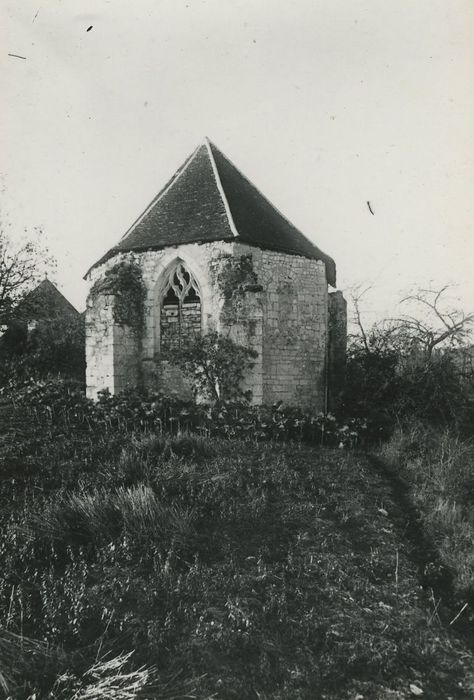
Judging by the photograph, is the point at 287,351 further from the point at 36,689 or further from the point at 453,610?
the point at 36,689

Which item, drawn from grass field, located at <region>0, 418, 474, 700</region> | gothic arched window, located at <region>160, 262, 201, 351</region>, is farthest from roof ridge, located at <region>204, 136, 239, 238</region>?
grass field, located at <region>0, 418, 474, 700</region>

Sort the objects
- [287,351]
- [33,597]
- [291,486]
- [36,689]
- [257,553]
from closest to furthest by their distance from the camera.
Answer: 1. [36,689]
2. [33,597]
3. [257,553]
4. [291,486]
5. [287,351]

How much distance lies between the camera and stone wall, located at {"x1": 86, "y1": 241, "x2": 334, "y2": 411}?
433 inches

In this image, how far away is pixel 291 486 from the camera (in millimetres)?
6457

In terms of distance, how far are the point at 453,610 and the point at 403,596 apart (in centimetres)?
44

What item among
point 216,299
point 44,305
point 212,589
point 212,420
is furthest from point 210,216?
point 44,305

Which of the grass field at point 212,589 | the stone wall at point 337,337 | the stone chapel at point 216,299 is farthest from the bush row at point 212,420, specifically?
the stone wall at point 337,337

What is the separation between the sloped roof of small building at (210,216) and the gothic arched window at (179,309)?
2.80 feet

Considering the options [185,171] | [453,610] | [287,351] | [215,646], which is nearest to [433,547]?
[453,610]

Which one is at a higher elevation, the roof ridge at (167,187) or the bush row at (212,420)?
the roof ridge at (167,187)

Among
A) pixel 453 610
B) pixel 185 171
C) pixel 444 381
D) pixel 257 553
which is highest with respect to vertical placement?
pixel 185 171

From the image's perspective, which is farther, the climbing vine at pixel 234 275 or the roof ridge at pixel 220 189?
the roof ridge at pixel 220 189

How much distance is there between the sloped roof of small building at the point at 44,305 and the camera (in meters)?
17.9

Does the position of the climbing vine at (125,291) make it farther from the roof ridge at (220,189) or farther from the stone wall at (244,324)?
the roof ridge at (220,189)
